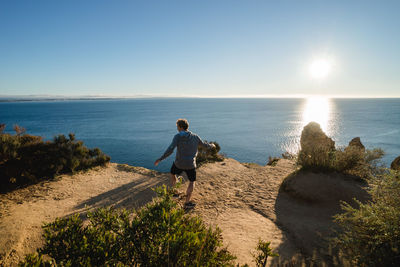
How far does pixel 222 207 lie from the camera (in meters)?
5.46

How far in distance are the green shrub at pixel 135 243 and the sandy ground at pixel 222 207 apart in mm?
310

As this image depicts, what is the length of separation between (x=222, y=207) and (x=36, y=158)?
24.1 ft

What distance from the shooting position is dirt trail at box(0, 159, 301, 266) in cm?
378

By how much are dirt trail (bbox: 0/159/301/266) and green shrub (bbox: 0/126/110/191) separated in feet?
1.80

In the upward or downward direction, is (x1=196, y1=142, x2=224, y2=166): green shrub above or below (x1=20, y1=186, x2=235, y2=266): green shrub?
below

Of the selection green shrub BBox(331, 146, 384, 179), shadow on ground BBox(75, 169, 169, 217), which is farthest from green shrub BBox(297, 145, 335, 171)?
shadow on ground BBox(75, 169, 169, 217)

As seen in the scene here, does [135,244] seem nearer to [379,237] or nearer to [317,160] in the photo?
[379,237]

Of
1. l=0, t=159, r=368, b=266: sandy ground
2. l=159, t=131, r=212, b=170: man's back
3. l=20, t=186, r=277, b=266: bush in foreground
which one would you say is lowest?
l=0, t=159, r=368, b=266: sandy ground

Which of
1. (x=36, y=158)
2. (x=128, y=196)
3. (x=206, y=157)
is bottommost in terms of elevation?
(x=128, y=196)

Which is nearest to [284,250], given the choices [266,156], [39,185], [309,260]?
[309,260]

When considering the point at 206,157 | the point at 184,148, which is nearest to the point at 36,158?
the point at 184,148

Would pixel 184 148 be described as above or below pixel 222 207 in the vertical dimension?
above

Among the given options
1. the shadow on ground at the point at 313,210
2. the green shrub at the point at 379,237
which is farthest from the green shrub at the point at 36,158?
the green shrub at the point at 379,237

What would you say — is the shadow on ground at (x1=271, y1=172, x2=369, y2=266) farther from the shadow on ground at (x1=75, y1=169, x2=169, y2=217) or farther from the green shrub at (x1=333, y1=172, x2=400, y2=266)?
the shadow on ground at (x1=75, y1=169, x2=169, y2=217)
